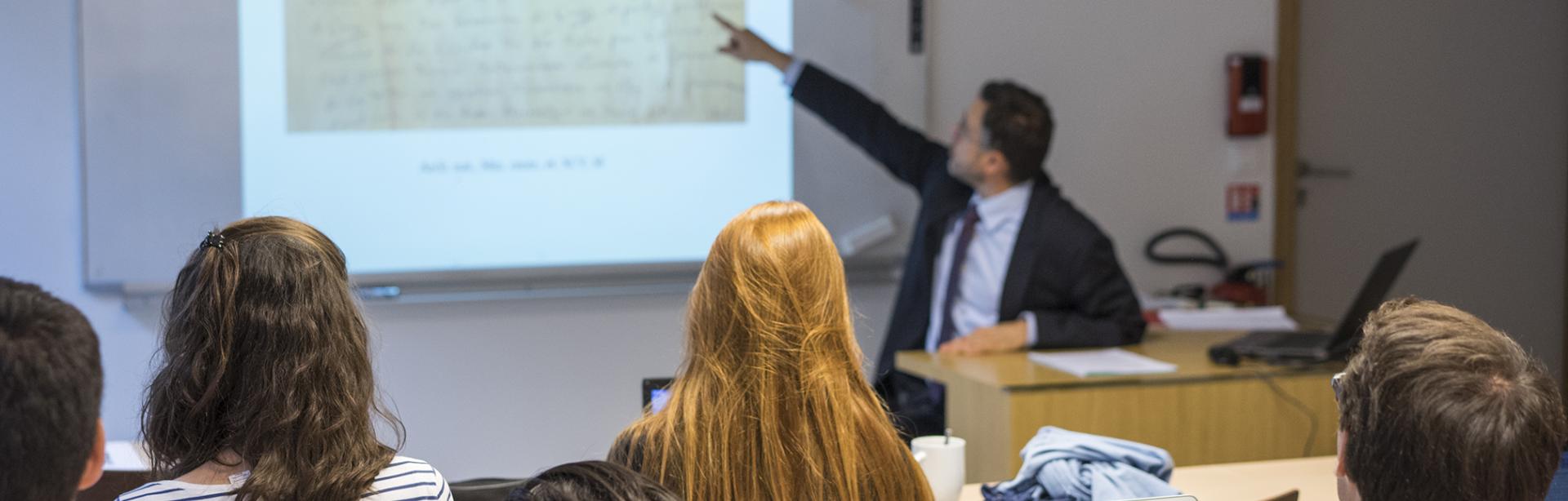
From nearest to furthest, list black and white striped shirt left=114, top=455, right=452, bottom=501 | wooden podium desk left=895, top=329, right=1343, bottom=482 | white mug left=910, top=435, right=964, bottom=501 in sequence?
black and white striped shirt left=114, top=455, right=452, bottom=501
white mug left=910, top=435, right=964, bottom=501
wooden podium desk left=895, top=329, right=1343, bottom=482

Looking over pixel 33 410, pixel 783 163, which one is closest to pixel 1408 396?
pixel 33 410

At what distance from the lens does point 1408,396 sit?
3.68ft

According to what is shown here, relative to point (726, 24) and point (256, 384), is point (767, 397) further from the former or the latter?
point (726, 24)

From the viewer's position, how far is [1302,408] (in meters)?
2.97

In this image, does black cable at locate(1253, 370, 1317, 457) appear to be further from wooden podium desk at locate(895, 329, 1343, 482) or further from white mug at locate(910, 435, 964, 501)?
white mug at locate(910, 435, 964, 501)

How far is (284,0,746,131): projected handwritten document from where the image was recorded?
3.46 meters

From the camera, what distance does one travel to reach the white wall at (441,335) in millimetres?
3318

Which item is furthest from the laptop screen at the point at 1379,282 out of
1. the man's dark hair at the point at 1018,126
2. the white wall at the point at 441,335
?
the white wall at the point at 441,335

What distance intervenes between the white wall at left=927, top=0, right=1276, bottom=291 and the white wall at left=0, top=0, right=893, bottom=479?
75cm

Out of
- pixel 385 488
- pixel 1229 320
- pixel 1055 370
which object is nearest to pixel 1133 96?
pixel 1229 320

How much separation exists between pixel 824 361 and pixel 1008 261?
6.06 feet

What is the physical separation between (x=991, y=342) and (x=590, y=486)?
246 centimetres

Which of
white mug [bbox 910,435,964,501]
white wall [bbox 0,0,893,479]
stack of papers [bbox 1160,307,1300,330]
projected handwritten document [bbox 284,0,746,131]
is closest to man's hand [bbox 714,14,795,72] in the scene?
projected handwritten document [bbox 284,0,746,131]

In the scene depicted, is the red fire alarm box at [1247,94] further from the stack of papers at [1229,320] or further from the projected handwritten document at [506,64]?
the projected handwritten document at [506,64]
